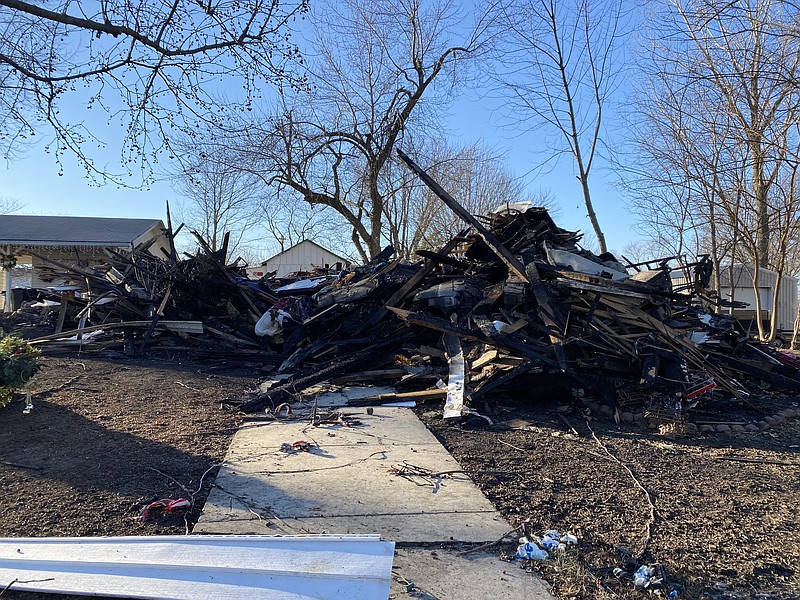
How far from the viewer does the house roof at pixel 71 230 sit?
73.9 feet

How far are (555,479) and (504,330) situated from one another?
2826mm

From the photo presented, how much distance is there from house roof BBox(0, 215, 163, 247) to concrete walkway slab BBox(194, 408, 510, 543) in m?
21.1

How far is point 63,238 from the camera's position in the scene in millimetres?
22859

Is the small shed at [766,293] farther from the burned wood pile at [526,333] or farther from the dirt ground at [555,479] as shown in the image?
the dirt ground at [555,479]

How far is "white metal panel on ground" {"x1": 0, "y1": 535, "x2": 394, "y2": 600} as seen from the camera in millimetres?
2486

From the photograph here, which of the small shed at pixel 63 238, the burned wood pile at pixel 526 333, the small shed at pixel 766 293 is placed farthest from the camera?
the small shed at pixel 63 238

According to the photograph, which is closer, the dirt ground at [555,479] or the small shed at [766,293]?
the dirt ground at [555,479]

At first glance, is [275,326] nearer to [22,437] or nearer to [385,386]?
[385,386]

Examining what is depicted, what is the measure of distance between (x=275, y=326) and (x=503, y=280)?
187 inches

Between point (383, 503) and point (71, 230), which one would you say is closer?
point (383, 503)

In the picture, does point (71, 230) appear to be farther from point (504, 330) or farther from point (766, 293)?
point (766, 293)

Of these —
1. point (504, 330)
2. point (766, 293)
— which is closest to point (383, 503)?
point (504, 330)

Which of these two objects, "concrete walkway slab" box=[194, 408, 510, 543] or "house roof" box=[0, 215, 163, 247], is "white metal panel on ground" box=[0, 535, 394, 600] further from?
"house roof" box=[0, 215, 163, 247]

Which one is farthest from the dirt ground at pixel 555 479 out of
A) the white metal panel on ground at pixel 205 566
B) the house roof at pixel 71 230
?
the house roof at pixel 71 230
